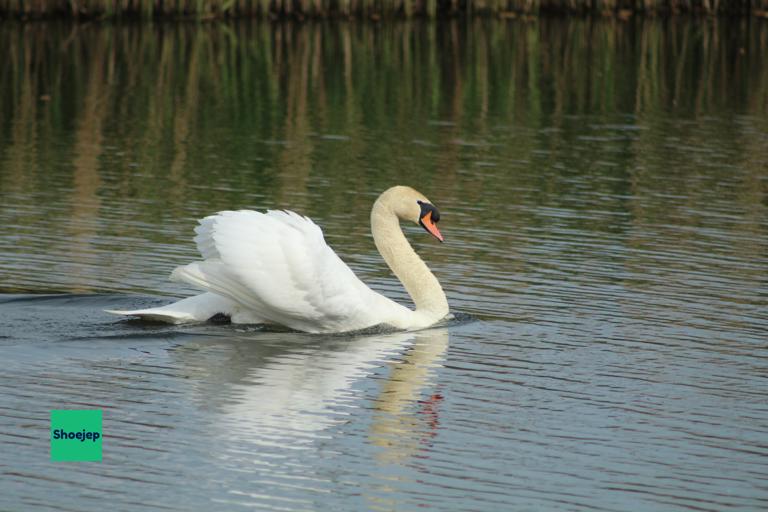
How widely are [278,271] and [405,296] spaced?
7.42ft

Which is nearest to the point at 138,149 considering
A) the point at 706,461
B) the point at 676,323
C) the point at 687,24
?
the point at 676,323

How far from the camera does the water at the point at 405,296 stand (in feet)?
26.7

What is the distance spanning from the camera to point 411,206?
12.2 m

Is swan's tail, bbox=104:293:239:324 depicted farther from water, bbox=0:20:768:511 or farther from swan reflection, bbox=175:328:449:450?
swan reflection, bbox=175:328:449:450

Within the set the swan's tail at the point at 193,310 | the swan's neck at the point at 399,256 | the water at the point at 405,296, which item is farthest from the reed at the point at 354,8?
the swan's tail at the point at 193,310

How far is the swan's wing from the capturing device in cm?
1103

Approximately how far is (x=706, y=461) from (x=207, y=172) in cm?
1169

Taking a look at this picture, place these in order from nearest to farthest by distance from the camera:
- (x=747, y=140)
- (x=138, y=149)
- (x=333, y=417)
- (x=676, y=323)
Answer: (x=333, y=417)
(x=676, y=323)
(x=138, y=149)
(x=747, y=140)

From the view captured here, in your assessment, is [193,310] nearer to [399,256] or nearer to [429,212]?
[399,256]

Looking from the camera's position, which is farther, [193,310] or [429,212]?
[429,212]

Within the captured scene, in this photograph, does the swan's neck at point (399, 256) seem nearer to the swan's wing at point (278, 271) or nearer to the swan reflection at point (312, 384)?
the swan reflection at point (312, 384)

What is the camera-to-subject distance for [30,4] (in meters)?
37.8

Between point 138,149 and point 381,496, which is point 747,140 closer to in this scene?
point 138,149

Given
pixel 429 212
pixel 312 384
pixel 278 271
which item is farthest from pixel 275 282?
pixel 429 212
